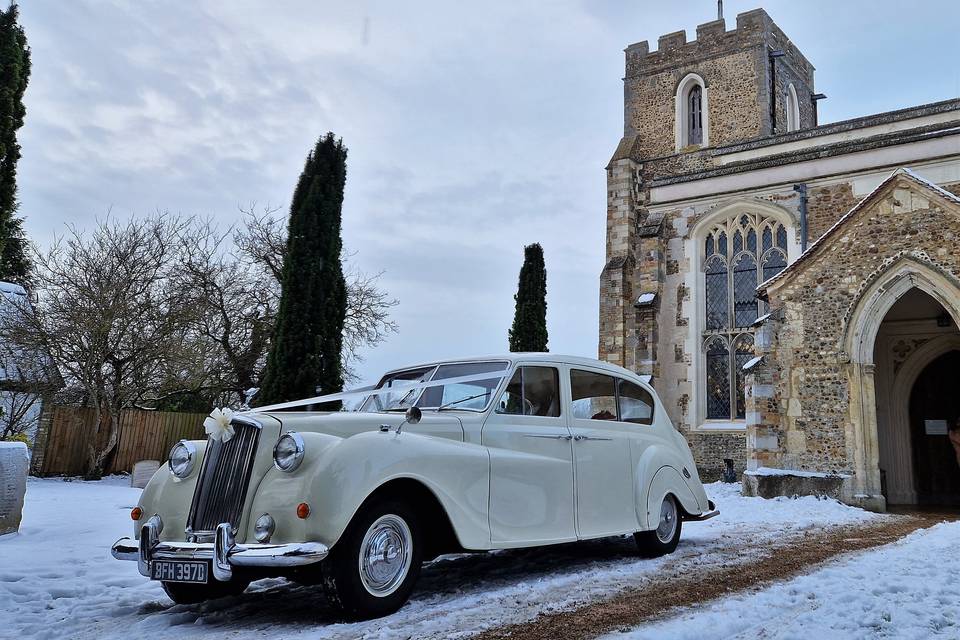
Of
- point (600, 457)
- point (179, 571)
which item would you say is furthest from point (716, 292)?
point (179, 571)

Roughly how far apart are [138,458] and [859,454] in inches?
602

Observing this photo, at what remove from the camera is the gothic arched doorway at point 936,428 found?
554 inches

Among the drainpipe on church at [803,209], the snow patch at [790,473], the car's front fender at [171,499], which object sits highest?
the drainpipe on church at [803,209]

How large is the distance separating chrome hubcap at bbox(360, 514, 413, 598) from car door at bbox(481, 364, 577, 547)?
0.77m

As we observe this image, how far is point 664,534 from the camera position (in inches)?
278

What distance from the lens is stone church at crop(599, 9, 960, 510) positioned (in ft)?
39.0

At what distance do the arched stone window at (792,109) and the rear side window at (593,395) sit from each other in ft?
70.7

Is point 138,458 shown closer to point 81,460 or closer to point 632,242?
point 81,460

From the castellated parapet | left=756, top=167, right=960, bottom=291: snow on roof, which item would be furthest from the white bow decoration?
the castellated parapet

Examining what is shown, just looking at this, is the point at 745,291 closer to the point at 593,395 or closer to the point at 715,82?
the point at 715,82

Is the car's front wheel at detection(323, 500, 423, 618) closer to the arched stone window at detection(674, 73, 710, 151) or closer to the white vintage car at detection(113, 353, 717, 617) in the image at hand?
the white vintage car at detection(113, 353, 717, 617)

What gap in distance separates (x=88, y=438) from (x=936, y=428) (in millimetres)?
18206

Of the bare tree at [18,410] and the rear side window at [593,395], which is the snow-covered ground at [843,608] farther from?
the bare tree at [18,410]

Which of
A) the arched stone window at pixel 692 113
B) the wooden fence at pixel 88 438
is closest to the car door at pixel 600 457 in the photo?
the wooden fence at pixel 88 438
